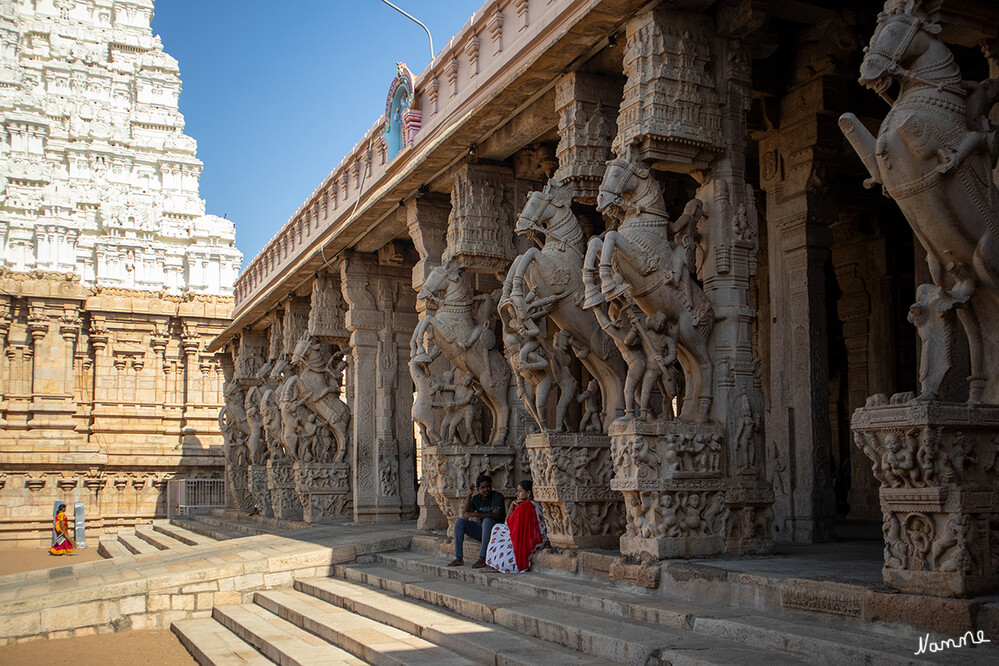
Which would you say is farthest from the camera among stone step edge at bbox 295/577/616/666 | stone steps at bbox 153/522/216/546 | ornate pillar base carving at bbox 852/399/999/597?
stone steps at bbox 153/522/216/546

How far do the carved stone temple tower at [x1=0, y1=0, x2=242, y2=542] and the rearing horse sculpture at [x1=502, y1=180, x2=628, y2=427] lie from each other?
2243 centimetres

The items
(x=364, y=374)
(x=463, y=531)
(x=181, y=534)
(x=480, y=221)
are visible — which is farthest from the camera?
(x=181, y=534)

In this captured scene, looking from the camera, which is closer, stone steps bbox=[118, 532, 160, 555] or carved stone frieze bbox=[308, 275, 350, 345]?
carved stone frieze bbox=[308, 275, 350, 345]

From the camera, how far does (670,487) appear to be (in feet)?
24.2

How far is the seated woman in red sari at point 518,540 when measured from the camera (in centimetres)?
927

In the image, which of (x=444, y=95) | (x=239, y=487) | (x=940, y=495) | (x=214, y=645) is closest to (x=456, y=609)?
(x=214, y=645)

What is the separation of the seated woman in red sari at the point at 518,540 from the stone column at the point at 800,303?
8.42 ft

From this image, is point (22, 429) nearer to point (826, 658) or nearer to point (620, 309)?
point (620, 309)

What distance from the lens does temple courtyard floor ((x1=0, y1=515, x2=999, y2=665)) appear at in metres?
5.23

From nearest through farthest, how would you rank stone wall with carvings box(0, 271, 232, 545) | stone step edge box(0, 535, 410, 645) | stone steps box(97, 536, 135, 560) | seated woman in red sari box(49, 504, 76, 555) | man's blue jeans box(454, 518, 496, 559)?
stone step edge box(0, 535, 410, 645)
man's blue jeans box(454, 518, 496, 559)
stone steps box(97, 536, 135, 560)
seated woman in red sari box(49, 504, 76, 555)
stone wall with carvings box(0, 271, 232, 545)

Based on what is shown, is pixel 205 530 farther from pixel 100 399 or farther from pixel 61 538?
pixel 100 399

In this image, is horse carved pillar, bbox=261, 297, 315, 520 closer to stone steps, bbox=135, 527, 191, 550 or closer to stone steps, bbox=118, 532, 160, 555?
stone steps, bbox=135, 527, 191, 550

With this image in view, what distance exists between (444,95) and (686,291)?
518 cm

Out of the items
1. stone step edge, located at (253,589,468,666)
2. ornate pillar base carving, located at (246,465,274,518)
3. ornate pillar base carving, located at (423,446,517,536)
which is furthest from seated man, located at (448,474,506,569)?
ornate pillar base carving, located at (246,465,274,518)
